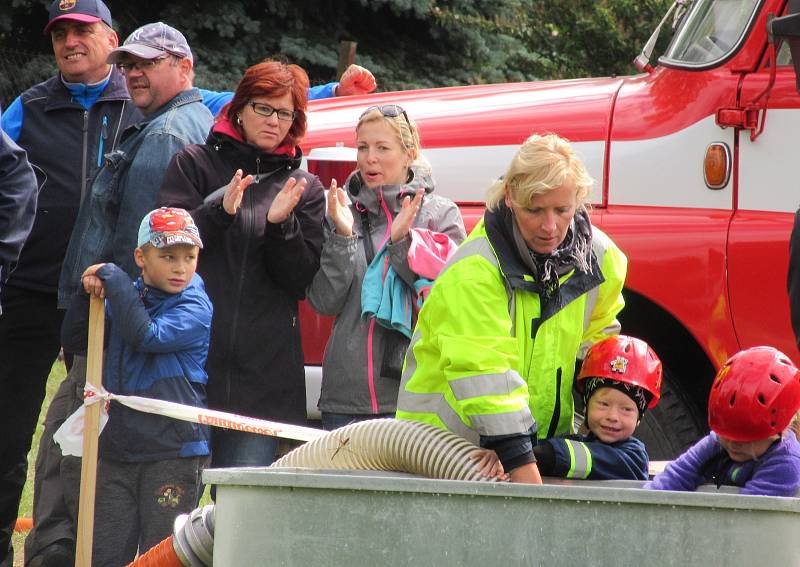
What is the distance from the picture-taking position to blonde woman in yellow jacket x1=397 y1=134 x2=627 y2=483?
145 inches

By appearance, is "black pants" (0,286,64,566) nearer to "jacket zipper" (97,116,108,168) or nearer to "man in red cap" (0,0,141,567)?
"man in red cap" (0,0,141,567)

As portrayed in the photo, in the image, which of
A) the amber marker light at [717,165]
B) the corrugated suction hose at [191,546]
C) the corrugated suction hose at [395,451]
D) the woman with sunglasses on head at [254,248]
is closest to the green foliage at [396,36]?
the amber marker light at [717,165]

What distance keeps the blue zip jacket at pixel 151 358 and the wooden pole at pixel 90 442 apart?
67 millimetres

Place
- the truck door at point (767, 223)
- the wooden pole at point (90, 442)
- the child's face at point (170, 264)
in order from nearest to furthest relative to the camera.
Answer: the wooden pole at point (90, 442) < the child's face at point (170, 264) < the truck door at point (767, 223)

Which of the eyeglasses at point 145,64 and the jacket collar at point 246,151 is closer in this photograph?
the jacket collar at point 246,151

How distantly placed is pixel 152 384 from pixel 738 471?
2212 millimetres

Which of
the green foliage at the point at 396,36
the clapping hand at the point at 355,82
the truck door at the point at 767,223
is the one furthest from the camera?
the green foliage at the point at 396,36

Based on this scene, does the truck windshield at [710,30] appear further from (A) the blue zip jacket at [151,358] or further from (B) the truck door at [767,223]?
(A) the blue zip jacket at [151,358]

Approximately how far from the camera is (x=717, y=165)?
223 inches

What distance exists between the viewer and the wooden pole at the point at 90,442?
4898 mm

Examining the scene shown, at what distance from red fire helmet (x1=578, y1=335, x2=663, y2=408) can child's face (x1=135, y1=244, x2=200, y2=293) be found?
1.61 meters

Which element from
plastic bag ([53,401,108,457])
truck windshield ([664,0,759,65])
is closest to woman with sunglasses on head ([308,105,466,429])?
plastic bag ([53,401,108,457])

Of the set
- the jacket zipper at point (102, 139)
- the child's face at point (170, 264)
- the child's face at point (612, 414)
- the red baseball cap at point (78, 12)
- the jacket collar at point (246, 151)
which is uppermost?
the red baseball cap at point (78, 12)

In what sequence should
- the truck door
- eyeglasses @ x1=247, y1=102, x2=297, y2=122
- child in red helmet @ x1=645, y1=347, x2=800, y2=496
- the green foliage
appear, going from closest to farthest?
child in red helmet @ x1=645, y1=347, x2=800, y2=496 < eyeglasses @ x1=247, y1=102, x2=297, y2=122 < the truck door < the green foliage
